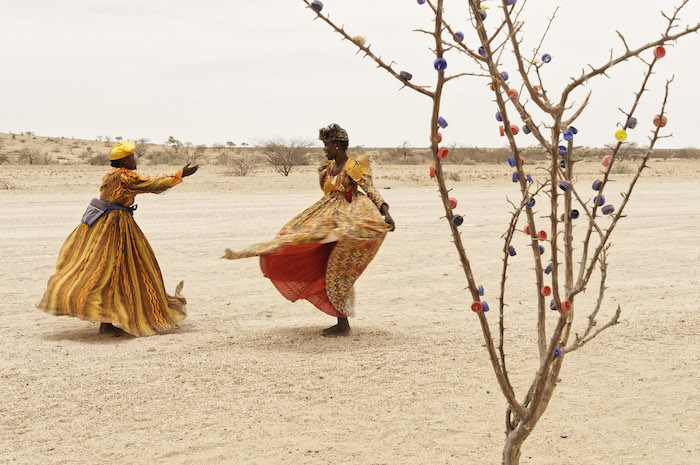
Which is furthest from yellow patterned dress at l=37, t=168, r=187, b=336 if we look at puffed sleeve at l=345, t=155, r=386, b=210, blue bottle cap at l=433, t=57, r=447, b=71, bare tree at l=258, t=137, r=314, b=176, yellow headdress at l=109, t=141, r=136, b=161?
bare tree at l=258, t=137, r=314, b=176

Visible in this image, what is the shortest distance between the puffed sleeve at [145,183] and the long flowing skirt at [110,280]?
28 cm

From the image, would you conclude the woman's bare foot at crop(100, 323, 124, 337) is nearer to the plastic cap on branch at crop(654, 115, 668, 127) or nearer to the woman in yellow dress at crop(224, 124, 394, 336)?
the woman in yellow dress at crop(224, 124, 394, 336)

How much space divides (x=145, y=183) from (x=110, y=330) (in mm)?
1302

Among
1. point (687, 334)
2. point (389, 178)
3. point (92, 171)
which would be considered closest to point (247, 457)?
point (687, 334)

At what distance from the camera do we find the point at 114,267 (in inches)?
277

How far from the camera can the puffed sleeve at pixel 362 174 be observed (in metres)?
6.63

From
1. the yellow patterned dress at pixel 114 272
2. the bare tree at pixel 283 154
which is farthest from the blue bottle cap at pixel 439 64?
the bare tree at pixel 283 154

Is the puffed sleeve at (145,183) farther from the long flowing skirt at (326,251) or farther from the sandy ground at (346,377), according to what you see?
the sandy ground at (346,377)

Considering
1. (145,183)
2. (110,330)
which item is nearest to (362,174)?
(145,183)

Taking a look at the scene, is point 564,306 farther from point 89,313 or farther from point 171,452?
point 89,313

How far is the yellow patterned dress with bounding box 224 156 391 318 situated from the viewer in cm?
659

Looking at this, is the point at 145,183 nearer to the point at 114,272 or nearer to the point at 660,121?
the point at 114,272

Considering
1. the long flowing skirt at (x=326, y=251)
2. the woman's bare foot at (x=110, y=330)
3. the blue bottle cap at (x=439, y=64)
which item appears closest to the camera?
the blue bottle cap at (x=439, y=64)

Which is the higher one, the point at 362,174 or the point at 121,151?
the point at 121,151
